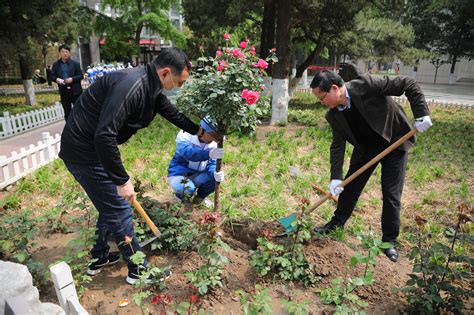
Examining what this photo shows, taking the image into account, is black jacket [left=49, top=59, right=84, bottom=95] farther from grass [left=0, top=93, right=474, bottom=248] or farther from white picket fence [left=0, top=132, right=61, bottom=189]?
white picket fence [left=0, top=132, right=61, bottom=189]

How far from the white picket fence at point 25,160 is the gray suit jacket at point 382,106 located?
4144 mm

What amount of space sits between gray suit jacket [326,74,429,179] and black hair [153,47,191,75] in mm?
1373

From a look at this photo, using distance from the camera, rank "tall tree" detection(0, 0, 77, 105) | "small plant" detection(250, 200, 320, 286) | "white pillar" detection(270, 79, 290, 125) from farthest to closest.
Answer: "tall tree" detection(0, 0, 77, 105)
"white pillar" detection(270, 79, 290, 125)
"small plant" detection(250, 200, 320, 286)

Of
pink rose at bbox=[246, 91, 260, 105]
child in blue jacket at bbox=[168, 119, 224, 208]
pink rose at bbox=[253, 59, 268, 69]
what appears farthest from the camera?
child in blue jacket at bbox=[168, 119, 224, 208]

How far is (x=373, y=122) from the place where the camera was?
3016 millimetres

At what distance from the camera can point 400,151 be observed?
3111 mm

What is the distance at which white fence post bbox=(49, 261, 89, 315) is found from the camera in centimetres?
193

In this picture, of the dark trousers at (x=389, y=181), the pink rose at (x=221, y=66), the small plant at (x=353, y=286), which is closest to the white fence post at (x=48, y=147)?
the pink rose at (x=221, y=66)

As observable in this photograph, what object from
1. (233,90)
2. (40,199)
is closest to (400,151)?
(233,90)

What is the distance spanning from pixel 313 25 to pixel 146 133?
572cm

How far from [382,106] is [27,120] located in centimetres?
833

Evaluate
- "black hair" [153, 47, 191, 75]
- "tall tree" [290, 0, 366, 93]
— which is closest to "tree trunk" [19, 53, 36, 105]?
"tall tree" [290, 0, 366, 93]

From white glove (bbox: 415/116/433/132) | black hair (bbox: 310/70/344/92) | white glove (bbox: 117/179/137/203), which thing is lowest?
white glove (bbox: 117/179/137/203)

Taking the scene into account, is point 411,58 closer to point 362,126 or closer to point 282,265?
point 362,126
